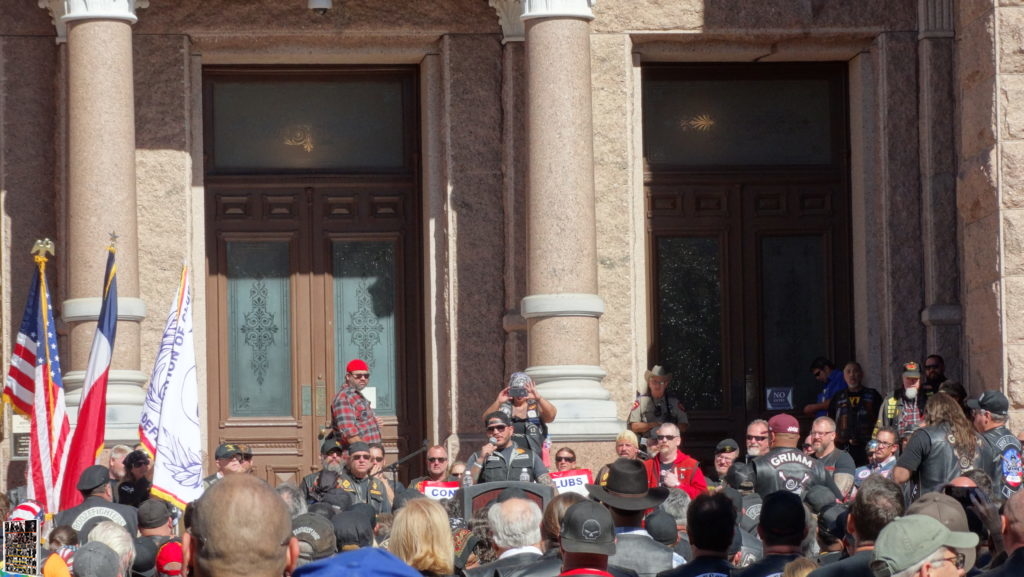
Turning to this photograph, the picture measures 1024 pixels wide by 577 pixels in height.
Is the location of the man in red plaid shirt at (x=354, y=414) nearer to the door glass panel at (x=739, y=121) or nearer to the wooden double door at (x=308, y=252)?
the wooden double door at (x=308, y=252)

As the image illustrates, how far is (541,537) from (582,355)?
7708 millimetres

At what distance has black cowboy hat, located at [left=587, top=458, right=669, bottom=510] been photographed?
747 centimetres

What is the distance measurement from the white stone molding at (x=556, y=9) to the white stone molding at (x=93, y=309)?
4074mm

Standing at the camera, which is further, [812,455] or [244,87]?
[244,87]

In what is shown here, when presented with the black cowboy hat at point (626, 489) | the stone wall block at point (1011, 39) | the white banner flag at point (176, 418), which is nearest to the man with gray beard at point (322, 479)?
the white banner flag at point (176, 418)

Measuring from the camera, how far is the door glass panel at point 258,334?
55.8ft

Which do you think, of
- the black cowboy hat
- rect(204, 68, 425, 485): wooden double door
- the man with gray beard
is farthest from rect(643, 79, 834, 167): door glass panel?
the black cowboy hat

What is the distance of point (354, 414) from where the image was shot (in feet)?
46.7

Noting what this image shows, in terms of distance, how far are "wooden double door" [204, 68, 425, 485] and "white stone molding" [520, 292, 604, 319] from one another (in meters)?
2.37

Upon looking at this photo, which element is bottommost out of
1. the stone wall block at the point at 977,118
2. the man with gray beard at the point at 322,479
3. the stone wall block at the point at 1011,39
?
the man with gray beard at the point at 322,479

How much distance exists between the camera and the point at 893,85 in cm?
1666

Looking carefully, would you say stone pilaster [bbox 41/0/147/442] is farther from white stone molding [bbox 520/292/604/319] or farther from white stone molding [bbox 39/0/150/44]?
white stone molding [bbox 520/292/604/319]

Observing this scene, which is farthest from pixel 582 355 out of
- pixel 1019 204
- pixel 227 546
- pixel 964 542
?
pixel 227 546

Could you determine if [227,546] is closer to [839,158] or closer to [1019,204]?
[1019,204]
